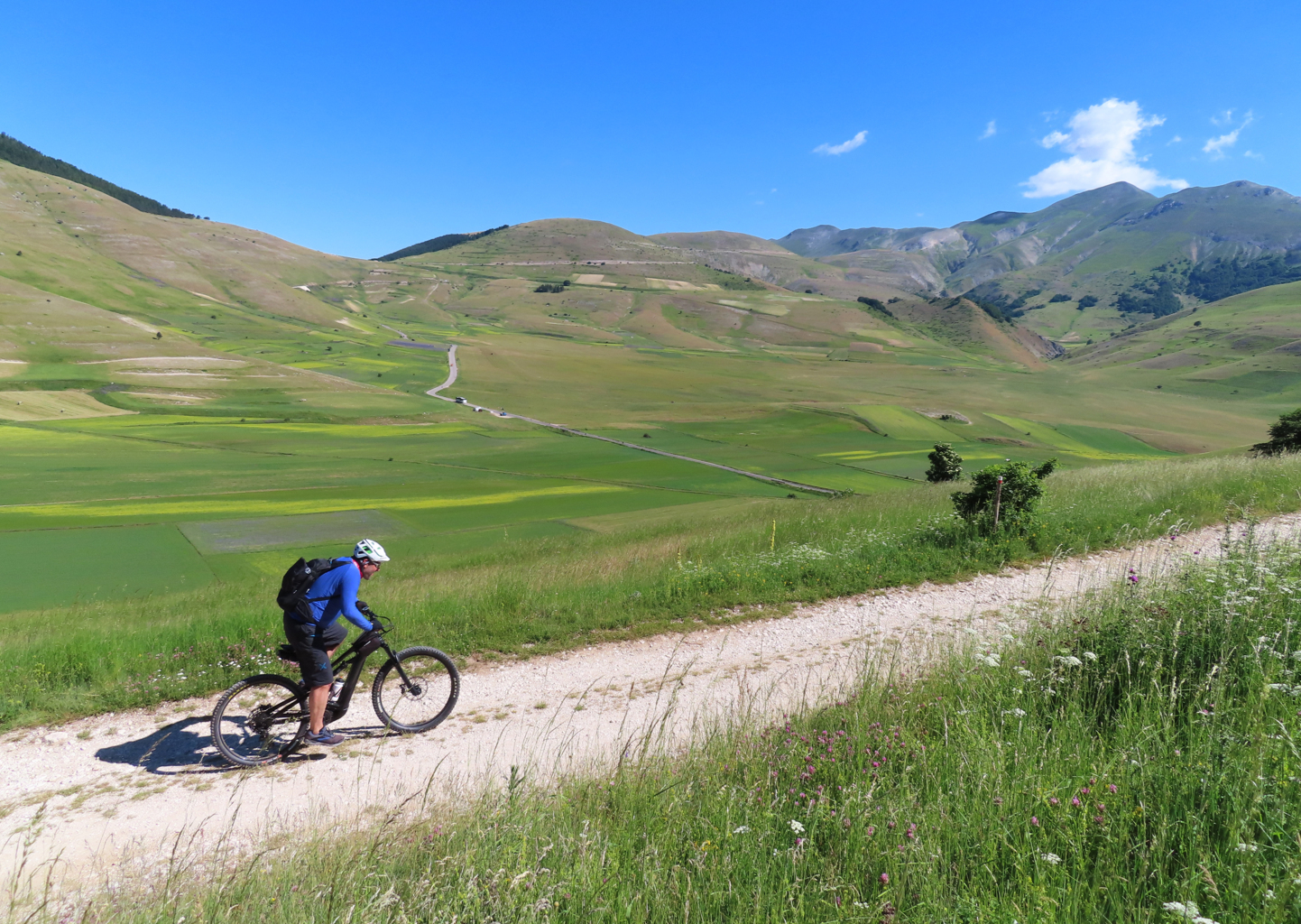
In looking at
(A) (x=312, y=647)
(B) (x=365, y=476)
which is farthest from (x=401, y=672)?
(B) (x=365, y=476)

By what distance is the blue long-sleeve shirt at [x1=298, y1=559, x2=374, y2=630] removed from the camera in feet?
26.7

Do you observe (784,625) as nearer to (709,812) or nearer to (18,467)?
(709,812)

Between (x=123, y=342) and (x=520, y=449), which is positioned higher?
(x=123, y=342)

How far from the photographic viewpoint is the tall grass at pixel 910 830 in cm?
337

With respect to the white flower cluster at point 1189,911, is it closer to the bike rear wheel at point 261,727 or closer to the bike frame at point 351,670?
the bike frame at point 351,670

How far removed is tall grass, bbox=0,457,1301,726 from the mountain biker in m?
2.56

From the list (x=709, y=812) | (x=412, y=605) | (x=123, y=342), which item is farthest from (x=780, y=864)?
(x=123, y=342)

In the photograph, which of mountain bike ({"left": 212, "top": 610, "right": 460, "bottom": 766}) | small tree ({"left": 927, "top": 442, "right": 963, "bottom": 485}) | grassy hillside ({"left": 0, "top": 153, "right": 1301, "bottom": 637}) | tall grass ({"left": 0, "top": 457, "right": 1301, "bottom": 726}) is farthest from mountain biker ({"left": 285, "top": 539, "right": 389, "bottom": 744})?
small tree ({"left": 927, "top": 442, "right": 963, "bottom": 485})

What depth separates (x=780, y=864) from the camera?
3867 millimetres

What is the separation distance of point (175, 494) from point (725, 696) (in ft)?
139

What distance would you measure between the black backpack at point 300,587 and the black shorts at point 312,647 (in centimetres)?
16

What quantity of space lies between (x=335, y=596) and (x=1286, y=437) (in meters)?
35.0

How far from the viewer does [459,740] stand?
27.1ft

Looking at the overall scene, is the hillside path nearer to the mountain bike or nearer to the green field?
the mountain bike
